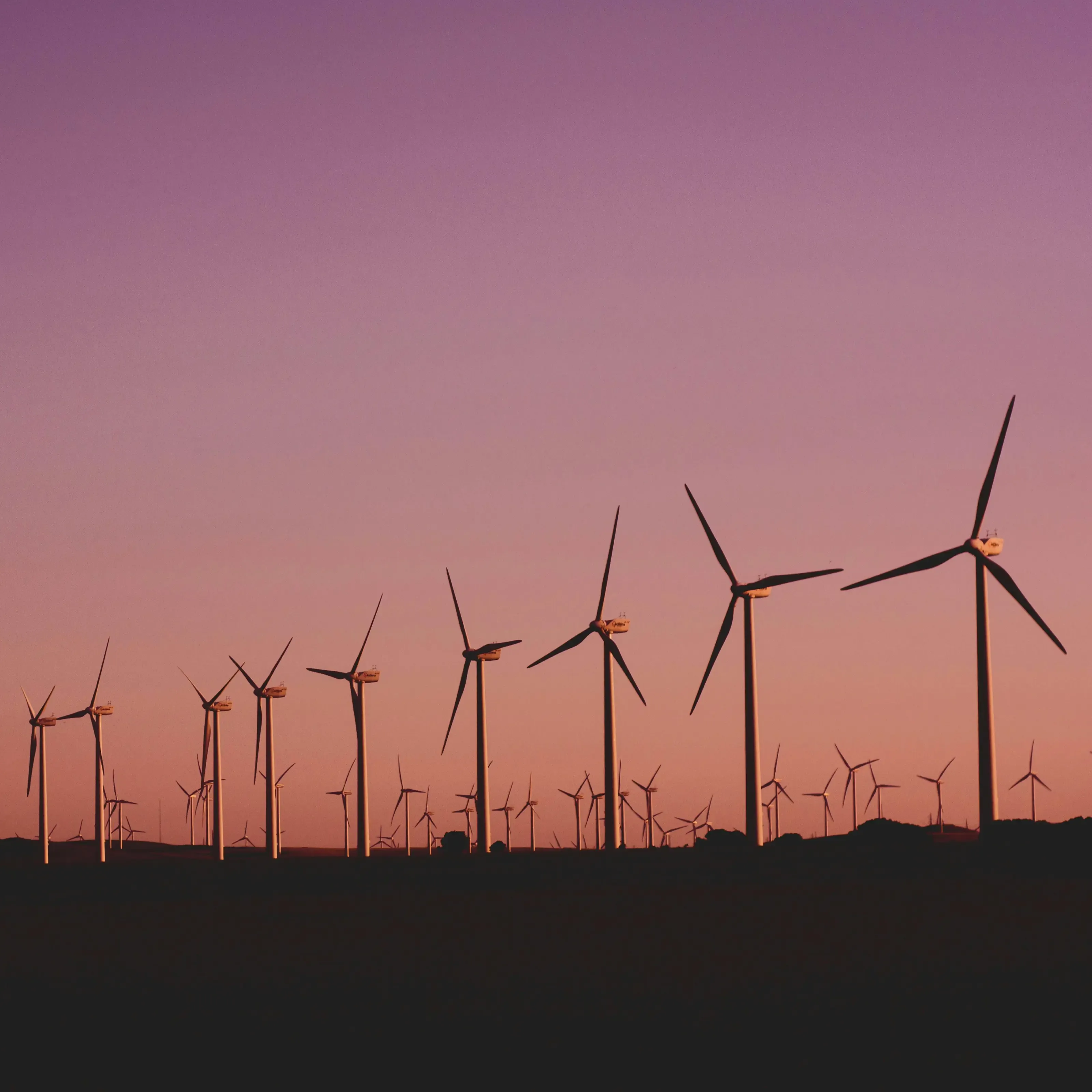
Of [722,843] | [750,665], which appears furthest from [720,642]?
[722,843]

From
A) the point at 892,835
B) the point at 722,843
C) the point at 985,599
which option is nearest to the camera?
the point at 985,599

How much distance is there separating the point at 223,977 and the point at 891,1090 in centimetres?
2450

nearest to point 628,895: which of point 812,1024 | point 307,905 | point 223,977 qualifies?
point 307,905

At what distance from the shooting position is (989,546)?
3317 inches

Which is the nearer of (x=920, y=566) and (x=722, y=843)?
(x=920, y=566)

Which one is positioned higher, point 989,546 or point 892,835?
point 989,546

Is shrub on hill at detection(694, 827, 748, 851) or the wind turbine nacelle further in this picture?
shrub on hill at detection(694, 827, 748, 851)

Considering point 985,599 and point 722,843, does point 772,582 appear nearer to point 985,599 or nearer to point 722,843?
point 985,599

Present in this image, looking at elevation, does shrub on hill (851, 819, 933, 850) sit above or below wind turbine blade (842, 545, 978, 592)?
below

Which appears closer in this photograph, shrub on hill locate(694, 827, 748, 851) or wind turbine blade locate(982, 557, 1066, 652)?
wind turbine blade locate(982, 557, 1066, 652)

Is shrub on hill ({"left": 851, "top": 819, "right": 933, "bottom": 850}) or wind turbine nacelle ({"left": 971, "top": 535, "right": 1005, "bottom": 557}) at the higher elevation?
wind turbine nacelle ({"left": 971, "top": 535, "right": 1005, "bottom": 557})

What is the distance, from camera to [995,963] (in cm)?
4300

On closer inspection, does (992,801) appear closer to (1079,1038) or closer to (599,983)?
(599,983)

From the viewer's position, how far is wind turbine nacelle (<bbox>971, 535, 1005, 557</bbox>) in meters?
83.9
